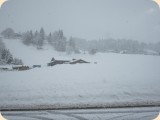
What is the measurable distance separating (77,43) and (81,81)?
1163mm

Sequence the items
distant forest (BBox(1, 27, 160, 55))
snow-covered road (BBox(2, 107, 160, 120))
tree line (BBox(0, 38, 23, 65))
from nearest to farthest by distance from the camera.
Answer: snow-covered road (BBox(2, 107, 160, 120)), tree line (BBox(0, 38, 23, 65)), distant forest (BBox(1, 27, 160, 55))

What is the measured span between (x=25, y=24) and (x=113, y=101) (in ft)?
11.6

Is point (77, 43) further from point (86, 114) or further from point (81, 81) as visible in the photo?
point (86, 114)

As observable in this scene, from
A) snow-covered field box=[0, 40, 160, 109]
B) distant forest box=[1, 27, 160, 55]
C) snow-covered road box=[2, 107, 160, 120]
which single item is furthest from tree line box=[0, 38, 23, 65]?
snow-covered road box=[2, 107, 160, 120]

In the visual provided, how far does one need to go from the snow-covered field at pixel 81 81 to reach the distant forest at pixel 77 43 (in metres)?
0.16

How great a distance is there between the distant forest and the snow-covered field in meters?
0.16

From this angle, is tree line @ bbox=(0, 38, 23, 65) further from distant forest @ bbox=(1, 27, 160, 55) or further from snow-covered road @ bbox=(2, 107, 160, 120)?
snow-covered road @ bbox=(2, 107, 160, 120)

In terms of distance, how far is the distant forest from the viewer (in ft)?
23.6

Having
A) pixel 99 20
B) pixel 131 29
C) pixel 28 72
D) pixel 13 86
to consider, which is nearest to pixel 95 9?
pixel 99 20

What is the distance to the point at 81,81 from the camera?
743 centimetres

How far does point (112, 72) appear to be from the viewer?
7.54 m

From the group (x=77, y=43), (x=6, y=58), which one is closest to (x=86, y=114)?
(x=77, y=43)

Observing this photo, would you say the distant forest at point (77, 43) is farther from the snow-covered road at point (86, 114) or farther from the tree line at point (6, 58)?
the snow-covered road at point (86, 114)

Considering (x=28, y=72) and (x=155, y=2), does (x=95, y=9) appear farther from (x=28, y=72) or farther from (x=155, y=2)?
(x=28, y=72)
